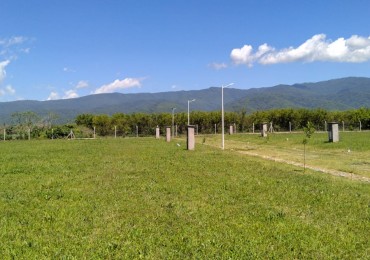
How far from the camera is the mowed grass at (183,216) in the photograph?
6.70m

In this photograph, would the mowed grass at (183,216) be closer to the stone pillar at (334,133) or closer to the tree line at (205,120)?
the stone pillar at (334,133)

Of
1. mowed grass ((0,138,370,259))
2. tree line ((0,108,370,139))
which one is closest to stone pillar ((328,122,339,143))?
mowed grass ((0,138,370,259))

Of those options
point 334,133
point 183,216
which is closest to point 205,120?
point 334,133

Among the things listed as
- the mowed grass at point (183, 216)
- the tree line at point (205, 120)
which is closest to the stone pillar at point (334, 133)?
the mowed grass at point (183, 216)

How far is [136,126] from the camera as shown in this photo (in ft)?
214

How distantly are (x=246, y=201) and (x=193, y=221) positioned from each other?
2437 mm

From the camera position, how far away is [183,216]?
8.87 metres

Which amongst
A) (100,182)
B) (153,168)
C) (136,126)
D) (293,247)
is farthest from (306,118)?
(293,247)

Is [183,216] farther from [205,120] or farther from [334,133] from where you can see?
[205,120]

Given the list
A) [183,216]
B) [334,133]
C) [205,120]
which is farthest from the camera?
[205,120]

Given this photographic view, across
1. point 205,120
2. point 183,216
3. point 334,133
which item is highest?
point 205,120

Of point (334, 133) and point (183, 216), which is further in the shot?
point (334, 133)

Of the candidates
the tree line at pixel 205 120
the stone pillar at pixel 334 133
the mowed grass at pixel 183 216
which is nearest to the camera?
the mowed grass at pixel 183 216

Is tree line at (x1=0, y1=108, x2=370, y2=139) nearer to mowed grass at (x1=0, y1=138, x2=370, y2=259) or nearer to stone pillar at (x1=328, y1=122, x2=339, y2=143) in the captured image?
stone pillar at (x1=328, y1=122, x2=339, y2=143)
